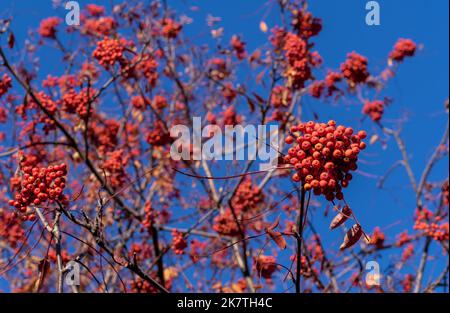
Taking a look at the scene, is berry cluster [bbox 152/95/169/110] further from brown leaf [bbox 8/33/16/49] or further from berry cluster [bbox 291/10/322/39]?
brown leaf [bbox 8/33/16/49]

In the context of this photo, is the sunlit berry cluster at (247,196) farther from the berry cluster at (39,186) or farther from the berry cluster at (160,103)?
the berry cluster at (39,186)

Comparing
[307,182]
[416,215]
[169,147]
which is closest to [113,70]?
[169,147]

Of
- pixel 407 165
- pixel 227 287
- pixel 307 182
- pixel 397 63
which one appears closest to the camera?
pixel 307 182

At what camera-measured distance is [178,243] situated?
20.6ft

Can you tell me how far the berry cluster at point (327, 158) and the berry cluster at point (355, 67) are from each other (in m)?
4.32

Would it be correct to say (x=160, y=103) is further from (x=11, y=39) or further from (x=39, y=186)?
(x=39, y=186)

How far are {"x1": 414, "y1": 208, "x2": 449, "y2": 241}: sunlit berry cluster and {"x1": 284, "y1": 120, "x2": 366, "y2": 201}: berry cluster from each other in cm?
452

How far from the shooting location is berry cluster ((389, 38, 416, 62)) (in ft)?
27.6

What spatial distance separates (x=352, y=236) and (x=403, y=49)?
616cm

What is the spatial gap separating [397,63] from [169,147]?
12.4 ft

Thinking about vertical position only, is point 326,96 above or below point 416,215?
above
